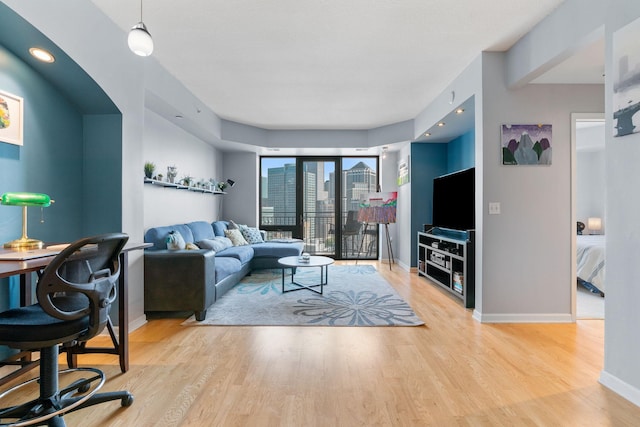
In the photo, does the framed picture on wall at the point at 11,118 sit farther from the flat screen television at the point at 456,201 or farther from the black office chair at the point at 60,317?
the flat screen television at the point at 456,201

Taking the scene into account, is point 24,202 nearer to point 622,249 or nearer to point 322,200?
point 622,249

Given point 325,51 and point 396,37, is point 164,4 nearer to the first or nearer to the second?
point 325,51

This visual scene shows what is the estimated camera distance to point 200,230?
4930mm

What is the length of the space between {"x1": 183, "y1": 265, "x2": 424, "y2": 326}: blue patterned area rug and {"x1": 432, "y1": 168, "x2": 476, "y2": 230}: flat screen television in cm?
122

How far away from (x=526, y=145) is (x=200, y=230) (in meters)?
4.31

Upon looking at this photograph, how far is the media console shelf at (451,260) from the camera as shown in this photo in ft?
11.7

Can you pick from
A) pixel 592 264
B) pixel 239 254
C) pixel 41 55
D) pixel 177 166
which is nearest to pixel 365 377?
pixel 239 254

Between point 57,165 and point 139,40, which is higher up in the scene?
point 139,40

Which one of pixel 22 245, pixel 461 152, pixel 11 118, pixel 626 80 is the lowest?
pixel 22 245

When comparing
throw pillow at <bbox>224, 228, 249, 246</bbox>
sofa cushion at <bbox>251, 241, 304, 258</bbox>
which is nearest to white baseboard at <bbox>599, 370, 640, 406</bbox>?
sofa cushion at <bbox>251, 241, 304, 258</bbox>

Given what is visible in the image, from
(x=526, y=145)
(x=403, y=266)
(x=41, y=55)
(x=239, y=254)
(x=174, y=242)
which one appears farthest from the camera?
(x=403, y=266)

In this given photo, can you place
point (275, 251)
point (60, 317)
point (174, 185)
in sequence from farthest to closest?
point (275, 251), point (174, 185), point (60, 317)

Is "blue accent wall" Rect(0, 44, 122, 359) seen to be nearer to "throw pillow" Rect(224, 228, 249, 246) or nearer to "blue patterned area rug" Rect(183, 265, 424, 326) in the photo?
"blue patterned area rug" Rect(183, 265, 424, 326)

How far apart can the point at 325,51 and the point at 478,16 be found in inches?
53.8
